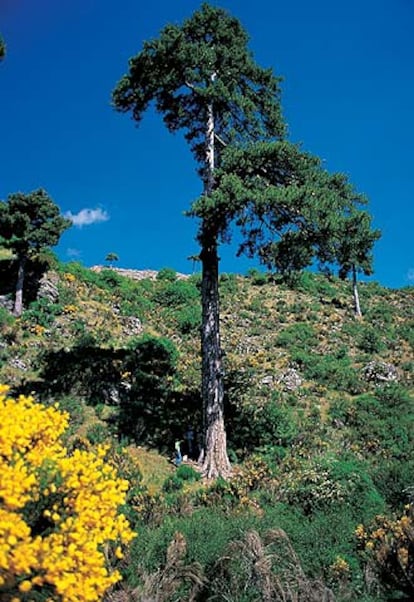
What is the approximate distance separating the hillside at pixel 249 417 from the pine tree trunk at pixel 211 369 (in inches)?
27.1

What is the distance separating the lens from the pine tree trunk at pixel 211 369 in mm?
11766

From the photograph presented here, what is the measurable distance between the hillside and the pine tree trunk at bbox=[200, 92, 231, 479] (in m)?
0.69

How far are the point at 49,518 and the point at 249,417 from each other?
11.7 metres

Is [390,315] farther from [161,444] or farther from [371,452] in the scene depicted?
[161,444]

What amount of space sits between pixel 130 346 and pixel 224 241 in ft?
31.1

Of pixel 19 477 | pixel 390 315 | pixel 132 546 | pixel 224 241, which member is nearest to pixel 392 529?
pixel 132 546

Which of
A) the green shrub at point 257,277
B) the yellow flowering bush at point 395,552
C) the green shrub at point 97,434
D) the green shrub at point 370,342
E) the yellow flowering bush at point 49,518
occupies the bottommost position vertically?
the yellow flowering bush at point 395,552

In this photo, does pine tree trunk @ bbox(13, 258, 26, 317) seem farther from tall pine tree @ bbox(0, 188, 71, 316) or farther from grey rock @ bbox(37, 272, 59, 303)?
grey rock @ bbox(37, 272, 59, 303)

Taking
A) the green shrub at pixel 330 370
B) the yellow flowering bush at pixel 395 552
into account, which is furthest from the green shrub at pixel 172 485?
the green shrub at pixel 330 370

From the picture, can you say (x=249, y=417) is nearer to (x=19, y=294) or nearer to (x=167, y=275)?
(x=19, y=294)

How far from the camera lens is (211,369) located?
12.2m

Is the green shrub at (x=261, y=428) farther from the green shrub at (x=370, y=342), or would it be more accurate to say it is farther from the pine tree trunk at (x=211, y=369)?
the green shrub at (x=370, y=342)

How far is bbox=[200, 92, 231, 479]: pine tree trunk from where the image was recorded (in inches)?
463

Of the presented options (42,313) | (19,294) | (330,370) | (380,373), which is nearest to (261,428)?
(330,370)
